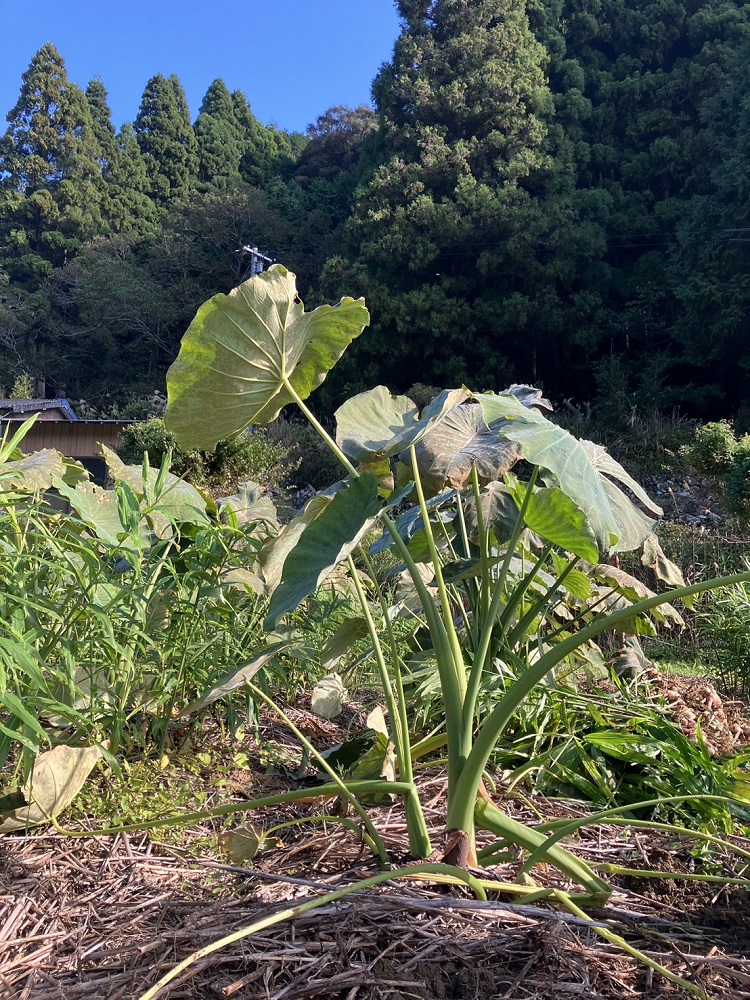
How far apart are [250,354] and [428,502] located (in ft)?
1.47

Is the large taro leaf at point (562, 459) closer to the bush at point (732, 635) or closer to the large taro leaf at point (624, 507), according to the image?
the large taro leaf at point (624, 507)

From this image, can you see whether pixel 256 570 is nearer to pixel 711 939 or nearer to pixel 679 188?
pixel 711 939

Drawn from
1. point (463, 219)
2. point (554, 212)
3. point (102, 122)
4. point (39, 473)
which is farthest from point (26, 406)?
point (102, 122)

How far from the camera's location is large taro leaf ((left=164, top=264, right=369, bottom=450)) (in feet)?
4.38

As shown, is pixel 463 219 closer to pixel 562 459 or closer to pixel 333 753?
pixel 333 753

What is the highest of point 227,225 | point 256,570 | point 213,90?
point 213,90

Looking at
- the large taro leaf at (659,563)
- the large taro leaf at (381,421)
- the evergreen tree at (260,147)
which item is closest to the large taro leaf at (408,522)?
the large taro leaf at (381,421)

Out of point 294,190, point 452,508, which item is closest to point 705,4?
point 294,190

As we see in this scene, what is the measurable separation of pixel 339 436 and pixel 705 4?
19.0m

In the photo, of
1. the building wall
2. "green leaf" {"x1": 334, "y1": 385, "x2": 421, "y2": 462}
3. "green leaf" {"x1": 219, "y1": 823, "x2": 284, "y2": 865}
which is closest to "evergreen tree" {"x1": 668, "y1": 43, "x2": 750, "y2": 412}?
the building wall

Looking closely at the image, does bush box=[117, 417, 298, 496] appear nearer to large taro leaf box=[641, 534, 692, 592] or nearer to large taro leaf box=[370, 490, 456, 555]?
large taro leaf box=[641, 534, 692, 592]

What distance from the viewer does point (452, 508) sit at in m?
2.34

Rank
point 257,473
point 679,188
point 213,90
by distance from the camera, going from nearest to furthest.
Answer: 1. point 257,473
2. point 679,188
3. point 213,90

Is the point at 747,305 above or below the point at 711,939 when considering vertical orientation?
above
